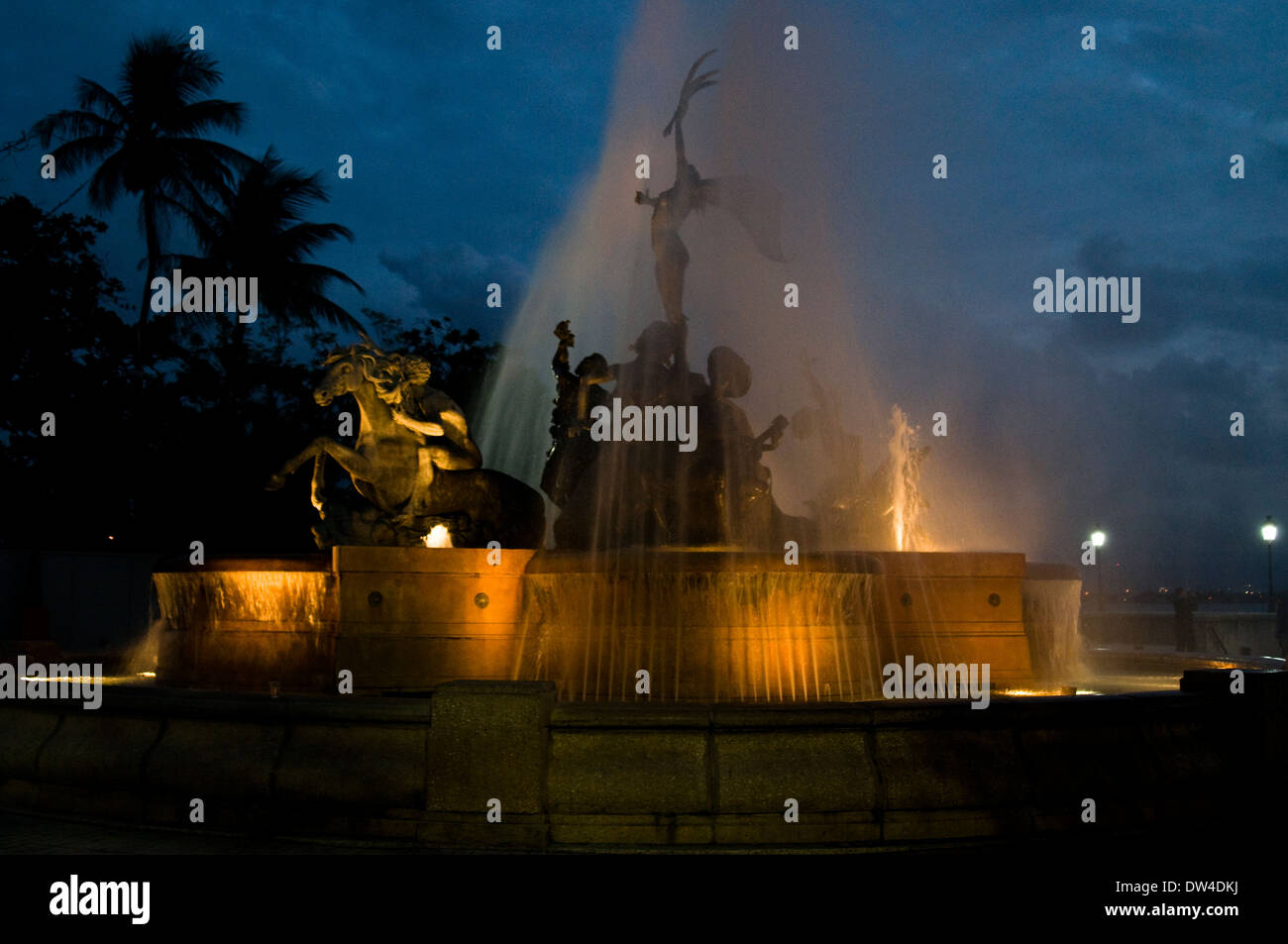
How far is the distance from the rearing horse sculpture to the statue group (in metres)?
0.02

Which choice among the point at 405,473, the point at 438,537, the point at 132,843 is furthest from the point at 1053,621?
the point at 132,843

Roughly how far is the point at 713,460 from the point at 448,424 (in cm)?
399

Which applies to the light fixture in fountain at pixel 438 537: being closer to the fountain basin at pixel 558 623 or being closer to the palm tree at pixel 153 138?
the fountain basin at pixel 558 623

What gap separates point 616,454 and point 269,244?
20.0 metres

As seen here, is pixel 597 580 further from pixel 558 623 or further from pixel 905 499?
pixel 905 499

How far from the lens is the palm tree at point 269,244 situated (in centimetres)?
3081

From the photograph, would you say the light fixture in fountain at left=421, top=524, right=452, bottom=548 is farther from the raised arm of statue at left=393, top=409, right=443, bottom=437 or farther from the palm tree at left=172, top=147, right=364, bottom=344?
the palm tree at left=172, top=147, right=364, bottom=344

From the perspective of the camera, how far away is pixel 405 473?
43.4 feet

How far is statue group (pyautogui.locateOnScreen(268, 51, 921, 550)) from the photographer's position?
1321 cm

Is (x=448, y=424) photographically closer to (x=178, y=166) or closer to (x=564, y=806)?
(x=564, y=806)

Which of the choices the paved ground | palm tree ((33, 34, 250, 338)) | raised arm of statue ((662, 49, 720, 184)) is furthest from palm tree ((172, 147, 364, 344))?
the paved ground

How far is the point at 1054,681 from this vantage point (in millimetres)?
14695
